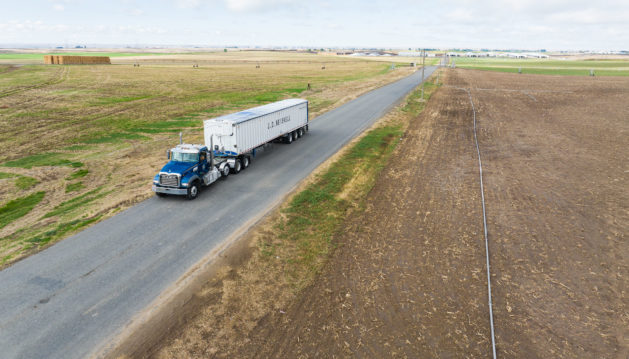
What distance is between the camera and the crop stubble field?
59.2 ft

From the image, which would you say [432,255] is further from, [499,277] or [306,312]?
[306,312]

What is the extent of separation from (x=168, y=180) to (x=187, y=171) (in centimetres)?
107

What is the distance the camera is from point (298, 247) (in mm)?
15156

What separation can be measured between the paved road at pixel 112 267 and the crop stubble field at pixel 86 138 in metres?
1.74

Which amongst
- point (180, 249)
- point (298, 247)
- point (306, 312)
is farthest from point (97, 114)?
point (306, 312)

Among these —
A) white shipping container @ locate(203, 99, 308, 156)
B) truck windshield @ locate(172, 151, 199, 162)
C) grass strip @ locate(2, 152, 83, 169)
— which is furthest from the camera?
grass strip @ locate(2, 152, 83, 169)

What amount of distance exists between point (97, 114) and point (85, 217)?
3106 cm

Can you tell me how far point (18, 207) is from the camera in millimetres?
19016

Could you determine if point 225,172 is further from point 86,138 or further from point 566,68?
point 566,68

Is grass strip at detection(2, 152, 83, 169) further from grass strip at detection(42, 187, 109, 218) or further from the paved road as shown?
the paved road

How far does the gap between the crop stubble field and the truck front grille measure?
171cm

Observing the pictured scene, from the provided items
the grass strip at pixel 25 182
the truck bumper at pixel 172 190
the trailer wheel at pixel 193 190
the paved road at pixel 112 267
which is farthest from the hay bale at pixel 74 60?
the trailer wheel at pixel 193 190

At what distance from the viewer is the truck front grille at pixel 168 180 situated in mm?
19078

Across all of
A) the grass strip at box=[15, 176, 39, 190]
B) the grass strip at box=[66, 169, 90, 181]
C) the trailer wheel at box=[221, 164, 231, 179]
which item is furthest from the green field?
the grass strip at box=[15, 176, 39, 190]
